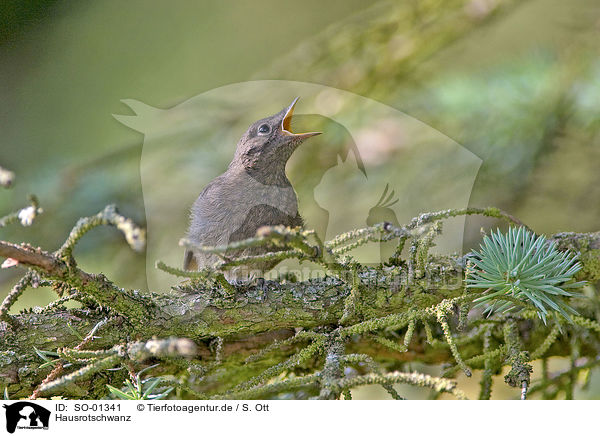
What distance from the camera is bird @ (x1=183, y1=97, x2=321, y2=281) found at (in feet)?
5.66

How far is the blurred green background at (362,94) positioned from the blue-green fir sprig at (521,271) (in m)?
0.50

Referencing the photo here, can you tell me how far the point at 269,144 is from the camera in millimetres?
1912

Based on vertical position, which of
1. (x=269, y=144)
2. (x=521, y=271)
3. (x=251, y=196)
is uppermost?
(x=269, y=144)

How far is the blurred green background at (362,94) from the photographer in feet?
5.99

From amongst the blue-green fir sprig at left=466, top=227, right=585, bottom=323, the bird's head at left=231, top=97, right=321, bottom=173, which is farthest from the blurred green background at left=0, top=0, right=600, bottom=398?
the blue-green fir sprig at left=466, top=227, right=585, bottom=323

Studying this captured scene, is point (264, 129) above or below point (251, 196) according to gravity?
above

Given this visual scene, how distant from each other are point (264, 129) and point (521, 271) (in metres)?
1.00

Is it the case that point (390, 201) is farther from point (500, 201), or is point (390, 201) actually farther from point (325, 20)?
point (325, 20)

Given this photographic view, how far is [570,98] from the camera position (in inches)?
70.1
